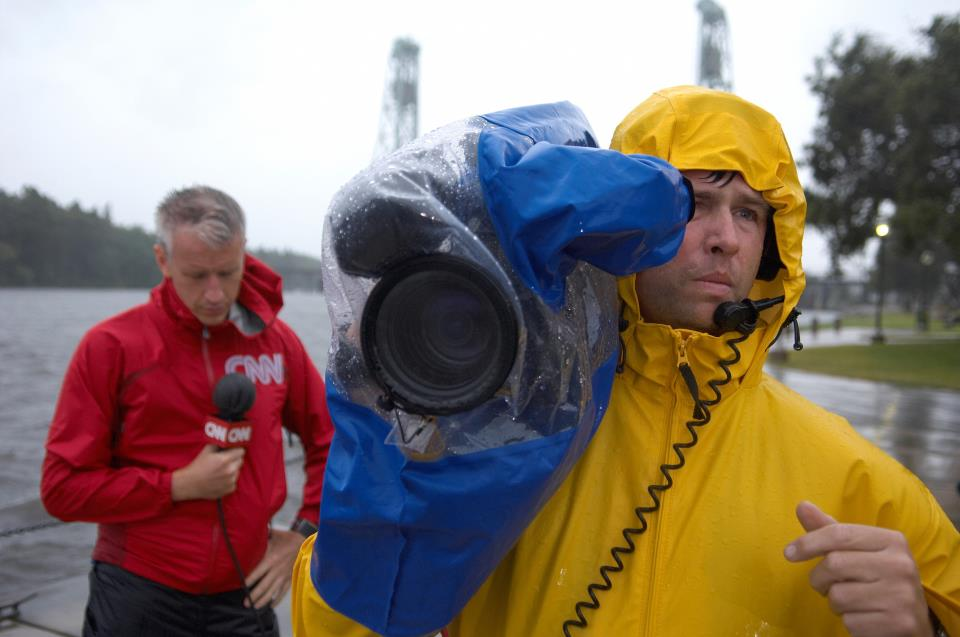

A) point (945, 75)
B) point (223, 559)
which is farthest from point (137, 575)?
point (945, 75)

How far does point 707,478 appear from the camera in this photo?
1.43 metres

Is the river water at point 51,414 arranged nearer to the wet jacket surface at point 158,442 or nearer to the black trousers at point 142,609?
the wet jacket surface at point 158,442

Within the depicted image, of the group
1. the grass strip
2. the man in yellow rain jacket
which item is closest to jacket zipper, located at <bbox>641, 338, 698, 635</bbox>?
the man in yellow rain jacket

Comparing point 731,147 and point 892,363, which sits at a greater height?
point 731,147

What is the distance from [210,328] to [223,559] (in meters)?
0.74

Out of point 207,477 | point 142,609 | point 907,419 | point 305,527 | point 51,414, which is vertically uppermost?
point 207,477

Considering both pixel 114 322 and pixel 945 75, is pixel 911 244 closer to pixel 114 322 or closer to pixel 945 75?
pixel 945 75

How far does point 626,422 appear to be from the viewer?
1.48 m

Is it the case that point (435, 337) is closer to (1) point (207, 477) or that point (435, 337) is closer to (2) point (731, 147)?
(2) point (731, 147)

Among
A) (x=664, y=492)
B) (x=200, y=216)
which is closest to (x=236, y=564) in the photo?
(x=200, y=216)

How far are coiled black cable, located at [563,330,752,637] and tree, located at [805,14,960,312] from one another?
1942 centimetres

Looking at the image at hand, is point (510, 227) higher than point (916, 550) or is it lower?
higher

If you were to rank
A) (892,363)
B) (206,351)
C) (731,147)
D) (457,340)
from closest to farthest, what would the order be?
(457,340)
(731,147)
(206,351)
(892,363)

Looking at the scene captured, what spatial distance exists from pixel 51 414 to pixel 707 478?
1208 cm
